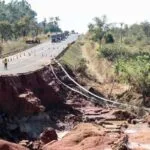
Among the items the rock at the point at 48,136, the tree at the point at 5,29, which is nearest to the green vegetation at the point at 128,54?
the tree at the point at 5,29

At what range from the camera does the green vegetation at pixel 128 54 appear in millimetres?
85750

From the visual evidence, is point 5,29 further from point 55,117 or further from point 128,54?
point 55,117

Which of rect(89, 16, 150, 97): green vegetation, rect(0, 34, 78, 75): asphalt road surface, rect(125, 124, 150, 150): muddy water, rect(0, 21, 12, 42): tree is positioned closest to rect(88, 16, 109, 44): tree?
rect(89, 16, 150, 97): green vegetation

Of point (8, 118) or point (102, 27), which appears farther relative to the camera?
point (102, 27)

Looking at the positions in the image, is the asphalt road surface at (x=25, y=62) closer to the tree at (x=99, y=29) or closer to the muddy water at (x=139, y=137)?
the muddy water at (x=139, y=137)

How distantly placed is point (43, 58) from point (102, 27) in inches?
2588

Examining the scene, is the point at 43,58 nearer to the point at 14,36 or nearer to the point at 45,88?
the point at 45,88

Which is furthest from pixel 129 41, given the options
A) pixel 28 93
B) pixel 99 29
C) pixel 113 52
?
pixel 28 93

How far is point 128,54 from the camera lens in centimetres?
13250

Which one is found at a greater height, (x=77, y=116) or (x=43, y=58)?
(x=43, y=58)

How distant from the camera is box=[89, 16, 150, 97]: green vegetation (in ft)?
281

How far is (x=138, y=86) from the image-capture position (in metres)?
87.1

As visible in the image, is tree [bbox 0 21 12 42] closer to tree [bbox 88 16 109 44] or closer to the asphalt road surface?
tree [bbox 88 16 109 44]

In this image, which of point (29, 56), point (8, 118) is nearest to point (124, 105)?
point (8, 118)
